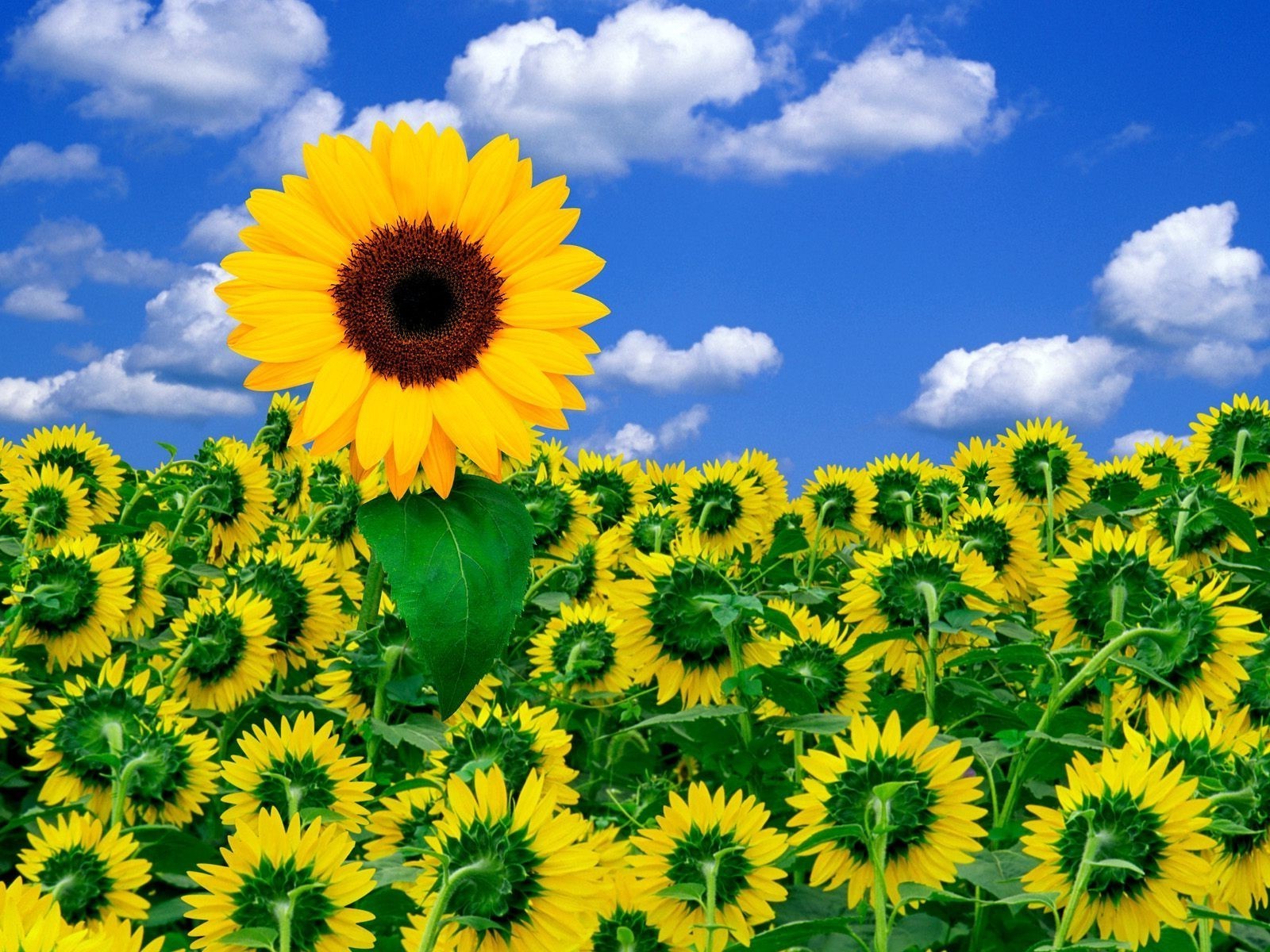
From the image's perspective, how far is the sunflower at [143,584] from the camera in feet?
8.86

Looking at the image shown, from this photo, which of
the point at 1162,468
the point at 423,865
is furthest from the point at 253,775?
the point at 1162,468

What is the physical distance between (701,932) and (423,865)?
33cm

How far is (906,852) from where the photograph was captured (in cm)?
145

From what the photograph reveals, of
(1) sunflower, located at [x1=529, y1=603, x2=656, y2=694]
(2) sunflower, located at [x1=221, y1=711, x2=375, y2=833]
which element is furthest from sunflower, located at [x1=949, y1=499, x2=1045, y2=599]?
(2) sunflower, located at [x1=221, y1=711, x2=375, y2=833]

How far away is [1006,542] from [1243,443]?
127cm

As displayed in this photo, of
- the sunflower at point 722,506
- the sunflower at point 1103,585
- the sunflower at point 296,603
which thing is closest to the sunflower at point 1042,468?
the sunflower at point 722,506

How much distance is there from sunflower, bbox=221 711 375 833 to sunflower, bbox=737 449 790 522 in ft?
6.52

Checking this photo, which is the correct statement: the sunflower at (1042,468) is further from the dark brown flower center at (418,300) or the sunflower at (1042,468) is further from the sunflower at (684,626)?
the dark brown flower center at (418,300)

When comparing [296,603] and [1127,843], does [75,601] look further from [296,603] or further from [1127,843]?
[1127,843]

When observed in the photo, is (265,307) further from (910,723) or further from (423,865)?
(910,723)

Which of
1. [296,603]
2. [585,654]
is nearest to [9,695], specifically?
[296,603]

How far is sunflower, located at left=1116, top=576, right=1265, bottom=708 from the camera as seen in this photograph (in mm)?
1854

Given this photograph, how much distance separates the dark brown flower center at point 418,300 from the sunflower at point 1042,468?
266 centimetres

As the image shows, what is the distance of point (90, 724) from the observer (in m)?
1.99
